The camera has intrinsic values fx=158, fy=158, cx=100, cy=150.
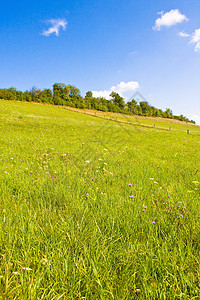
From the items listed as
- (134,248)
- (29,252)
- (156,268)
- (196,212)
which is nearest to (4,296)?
(29,252)

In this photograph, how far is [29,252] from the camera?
4.93ft

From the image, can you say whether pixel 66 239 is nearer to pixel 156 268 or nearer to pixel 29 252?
pixel 29 252

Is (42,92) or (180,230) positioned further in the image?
(42,92)

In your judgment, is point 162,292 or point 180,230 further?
point 180,230

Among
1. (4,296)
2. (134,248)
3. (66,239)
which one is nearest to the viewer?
(4,296)

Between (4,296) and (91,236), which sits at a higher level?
(91,236)

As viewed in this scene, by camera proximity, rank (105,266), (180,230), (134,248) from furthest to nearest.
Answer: (180,230) → (134,248) → (105,266)

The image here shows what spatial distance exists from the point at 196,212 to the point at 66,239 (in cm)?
187

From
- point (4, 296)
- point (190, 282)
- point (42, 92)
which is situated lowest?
point (4, 296)

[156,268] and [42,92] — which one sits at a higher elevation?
[42,92]

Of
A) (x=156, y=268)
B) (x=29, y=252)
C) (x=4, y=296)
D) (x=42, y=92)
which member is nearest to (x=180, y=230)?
(x=156, y=268)

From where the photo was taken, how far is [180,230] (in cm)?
187

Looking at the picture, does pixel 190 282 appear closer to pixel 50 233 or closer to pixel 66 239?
pixel 66 239

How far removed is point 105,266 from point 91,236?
1.06ft
